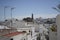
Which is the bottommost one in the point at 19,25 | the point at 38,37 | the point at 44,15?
the point at 38,37

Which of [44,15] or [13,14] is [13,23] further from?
[44,15]

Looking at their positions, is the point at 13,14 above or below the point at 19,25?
above

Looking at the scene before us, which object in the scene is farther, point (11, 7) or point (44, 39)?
point (44, 39)

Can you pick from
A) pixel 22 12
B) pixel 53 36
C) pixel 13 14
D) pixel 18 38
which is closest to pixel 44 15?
pixel 22 12

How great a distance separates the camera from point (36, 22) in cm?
634

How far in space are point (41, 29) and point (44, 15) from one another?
1.24m

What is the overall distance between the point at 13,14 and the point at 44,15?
1218 millimetres

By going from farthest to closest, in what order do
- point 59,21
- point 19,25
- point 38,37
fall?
point 38,37 → point 19,25 → point 59,21

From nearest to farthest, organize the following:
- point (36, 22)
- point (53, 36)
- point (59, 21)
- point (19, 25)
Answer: point (59, 21), point (53, 36), point (19, 25), point (36, 22)

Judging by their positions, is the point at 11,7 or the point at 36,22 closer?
the point at 11,7

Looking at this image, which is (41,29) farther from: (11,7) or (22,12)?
(11,7)

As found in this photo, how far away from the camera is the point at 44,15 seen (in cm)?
493

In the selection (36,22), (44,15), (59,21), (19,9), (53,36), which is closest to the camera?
(59,21)

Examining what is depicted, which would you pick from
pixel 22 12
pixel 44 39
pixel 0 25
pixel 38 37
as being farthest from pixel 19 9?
pixel 38 37
